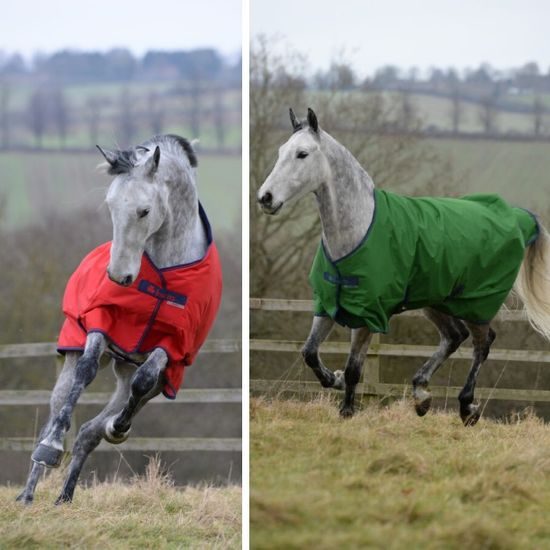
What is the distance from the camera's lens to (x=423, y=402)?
16.0 feet

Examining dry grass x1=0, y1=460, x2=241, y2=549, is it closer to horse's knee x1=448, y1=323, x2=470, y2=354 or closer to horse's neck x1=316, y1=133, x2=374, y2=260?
horse's knee x1=448, y1=323, x2=470, y2=354

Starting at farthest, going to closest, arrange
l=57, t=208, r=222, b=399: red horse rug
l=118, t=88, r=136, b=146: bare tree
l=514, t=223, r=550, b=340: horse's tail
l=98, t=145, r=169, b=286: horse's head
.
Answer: l=118, t=88, r=136, b=146: bare tree, l=514, t=223, r=550, b=340: horse's tail, l=57, t=208, r=222, b=399: red horse rug, l=98, t=145, r=169, b=286: horse's head

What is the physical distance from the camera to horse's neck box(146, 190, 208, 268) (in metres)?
4.62

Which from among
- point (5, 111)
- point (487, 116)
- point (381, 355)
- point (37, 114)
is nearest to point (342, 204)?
point (381, 355)

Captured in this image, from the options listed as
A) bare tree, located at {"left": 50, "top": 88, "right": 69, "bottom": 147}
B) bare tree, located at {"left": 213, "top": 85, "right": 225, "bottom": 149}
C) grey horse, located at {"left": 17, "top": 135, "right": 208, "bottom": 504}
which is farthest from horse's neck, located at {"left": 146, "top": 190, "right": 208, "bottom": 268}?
bare tree, located at {"left": 50, "top": 88, "right": 69, "bottom": 147}

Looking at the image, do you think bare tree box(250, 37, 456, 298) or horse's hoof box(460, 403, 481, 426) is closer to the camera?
horse's hoof box(460, 403, 481, 426)

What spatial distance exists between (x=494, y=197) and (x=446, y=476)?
122 centimetres

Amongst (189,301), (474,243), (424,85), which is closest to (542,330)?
(474,243)

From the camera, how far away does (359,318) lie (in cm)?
468

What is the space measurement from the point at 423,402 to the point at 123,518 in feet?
4.51

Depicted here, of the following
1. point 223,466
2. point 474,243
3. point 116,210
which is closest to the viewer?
point 116,210

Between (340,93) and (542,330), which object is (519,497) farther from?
(340,93)

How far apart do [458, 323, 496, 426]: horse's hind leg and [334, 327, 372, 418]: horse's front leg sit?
453 mm

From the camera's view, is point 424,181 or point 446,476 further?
point 424,181
